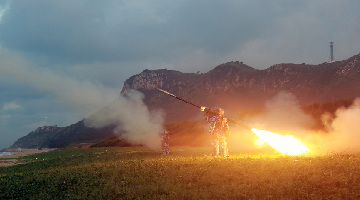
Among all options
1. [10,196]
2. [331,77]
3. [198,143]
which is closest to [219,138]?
[10,196]

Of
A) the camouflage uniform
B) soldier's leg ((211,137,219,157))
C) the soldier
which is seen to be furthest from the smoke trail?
the camouflage uniform

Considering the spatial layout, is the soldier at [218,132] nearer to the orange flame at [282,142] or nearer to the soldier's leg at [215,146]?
the soldier's leg at [215,146]

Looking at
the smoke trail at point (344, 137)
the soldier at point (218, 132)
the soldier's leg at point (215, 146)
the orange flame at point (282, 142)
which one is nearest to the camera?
the smoke trail at point (344, 137)

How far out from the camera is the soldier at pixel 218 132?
31656 mm

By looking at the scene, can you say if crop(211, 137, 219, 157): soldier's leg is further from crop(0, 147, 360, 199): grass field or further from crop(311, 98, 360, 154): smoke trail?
crop(311, 98, 360, 154): smoke trail

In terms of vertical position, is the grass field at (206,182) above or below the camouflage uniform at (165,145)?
below

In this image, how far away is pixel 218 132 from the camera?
32.0 meters

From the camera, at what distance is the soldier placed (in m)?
31.7

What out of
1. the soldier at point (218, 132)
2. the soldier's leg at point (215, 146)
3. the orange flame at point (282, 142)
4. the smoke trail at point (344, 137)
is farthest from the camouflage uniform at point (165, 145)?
the smoke trail at point (344, 137)

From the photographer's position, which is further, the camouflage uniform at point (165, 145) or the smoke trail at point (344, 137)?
the camouflage uniform at point (165, 145)

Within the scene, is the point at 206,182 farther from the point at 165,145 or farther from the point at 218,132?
the point at 165,145

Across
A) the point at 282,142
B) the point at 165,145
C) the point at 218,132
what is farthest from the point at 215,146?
the point at 165,145

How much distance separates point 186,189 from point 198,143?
55922mm

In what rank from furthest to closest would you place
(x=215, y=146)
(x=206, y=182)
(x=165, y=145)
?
1. (x=165, y=145)
2. (x=215, y=146)
3. (x=206, y=182)
